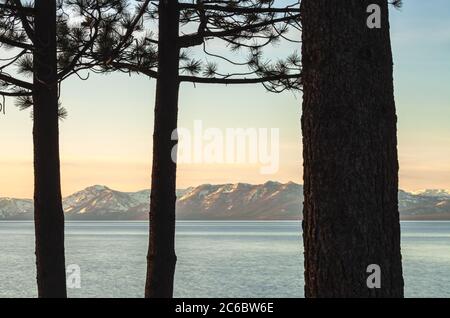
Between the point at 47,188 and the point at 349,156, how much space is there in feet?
15.9

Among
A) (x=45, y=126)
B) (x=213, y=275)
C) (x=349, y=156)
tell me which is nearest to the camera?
(x=349, y=156)

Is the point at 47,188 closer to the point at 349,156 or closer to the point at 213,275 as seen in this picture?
the point at 349,156

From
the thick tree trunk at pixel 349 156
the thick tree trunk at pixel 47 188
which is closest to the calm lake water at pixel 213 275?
the thick tree trunk at pixel 47 188

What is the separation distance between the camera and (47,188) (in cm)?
866

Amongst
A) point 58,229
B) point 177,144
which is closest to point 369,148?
point 177,144

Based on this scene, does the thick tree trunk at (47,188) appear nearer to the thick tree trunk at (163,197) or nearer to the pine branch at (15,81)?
the pine branch at (15,81)

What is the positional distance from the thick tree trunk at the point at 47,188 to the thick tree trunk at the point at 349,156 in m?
4.52

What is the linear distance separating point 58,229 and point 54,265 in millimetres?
411

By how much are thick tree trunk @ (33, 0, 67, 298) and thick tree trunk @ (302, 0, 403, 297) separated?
452cm

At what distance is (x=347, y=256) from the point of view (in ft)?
15.4

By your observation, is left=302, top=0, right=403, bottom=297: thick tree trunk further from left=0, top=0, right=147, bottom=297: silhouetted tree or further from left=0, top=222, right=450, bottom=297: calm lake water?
left=0, top=222, right=450, bottom=297: calm lake water

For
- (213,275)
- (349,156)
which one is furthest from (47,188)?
(213,275)
